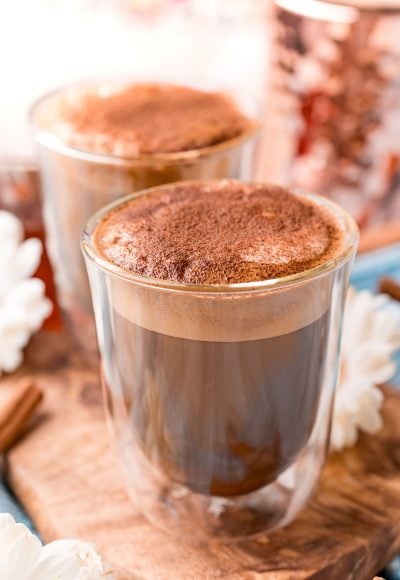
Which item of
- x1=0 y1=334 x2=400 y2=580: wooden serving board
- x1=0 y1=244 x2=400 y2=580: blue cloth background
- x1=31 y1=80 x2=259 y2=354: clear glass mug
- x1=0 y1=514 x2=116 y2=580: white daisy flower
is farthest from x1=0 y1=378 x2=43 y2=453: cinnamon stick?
x1=0 y1=244 x2=400 y2=580: blue cloth background

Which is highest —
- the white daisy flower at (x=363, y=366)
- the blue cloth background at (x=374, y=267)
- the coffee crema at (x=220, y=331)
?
the coffee crema at (x=220, y=331)

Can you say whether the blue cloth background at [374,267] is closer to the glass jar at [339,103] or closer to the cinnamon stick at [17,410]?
the glass jar at [339,103]

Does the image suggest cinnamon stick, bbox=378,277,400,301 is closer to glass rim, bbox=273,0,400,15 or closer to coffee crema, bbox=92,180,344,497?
coffee crema, bbox=92,180,344,497

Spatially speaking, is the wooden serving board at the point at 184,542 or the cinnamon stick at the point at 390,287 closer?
the wooden serving board at the point at 184,542

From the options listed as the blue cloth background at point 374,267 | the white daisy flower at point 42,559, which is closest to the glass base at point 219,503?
the white daisy flower at point 42,559

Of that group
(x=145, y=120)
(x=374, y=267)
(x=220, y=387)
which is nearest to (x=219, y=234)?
(x=220, y=387)

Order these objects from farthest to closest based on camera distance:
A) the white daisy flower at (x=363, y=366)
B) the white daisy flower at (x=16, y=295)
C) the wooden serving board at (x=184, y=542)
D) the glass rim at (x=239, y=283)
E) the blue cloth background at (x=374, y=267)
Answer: the blue cloth background at (x=374, y=267)
the white daisy flower at (x=16, y=295)
the white daisy flower at (x=363, y=366)
the wooden serving board at (x=184, y=542)
the glass rim at (x=239, y=283)
